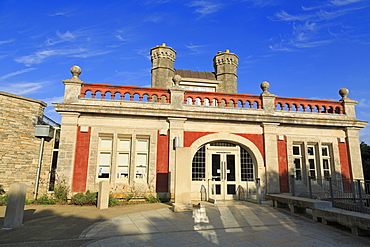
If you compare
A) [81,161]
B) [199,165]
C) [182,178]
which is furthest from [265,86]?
[81,161]

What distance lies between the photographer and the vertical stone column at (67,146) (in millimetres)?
9297

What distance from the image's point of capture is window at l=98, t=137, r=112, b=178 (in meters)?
9.93

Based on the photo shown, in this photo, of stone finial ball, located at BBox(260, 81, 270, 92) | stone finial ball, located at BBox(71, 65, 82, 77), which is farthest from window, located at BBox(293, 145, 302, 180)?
stone finial ball, located at BBox(71, 65, 82, 77)

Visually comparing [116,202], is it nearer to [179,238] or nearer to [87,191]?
[87,191]

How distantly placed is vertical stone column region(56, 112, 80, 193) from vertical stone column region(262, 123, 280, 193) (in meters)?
7.86

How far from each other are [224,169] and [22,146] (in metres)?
8.19

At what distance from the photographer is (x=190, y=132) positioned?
10.6m

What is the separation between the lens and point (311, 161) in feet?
37.2

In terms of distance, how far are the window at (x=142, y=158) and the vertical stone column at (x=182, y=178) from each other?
2.68m

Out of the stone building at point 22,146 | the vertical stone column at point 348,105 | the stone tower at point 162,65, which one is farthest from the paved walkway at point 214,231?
the stone tower at point 162,65

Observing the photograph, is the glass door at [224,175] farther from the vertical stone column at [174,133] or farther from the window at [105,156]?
the window at [105,156]

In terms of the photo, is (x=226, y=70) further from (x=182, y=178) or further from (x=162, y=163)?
(x=182, y=178)

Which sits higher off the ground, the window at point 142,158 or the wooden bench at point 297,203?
the window at point 142,158

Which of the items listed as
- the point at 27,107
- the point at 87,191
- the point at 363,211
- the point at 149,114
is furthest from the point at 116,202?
the point at 363,211
